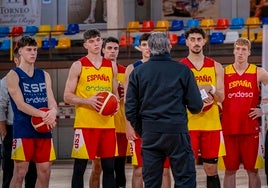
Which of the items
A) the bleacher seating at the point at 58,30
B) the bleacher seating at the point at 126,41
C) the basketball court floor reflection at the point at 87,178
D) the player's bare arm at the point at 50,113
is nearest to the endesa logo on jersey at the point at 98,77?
the player's bare arm at the point at 50,113

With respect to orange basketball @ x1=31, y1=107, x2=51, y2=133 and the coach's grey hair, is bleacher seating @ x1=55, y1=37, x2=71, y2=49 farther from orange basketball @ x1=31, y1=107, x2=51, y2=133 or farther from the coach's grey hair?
the coach's grey hair

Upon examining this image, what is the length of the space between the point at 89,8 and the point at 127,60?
604 centimetres

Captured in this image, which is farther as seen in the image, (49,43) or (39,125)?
(49,43)

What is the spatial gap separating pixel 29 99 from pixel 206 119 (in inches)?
81.0

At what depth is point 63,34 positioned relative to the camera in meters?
24.2

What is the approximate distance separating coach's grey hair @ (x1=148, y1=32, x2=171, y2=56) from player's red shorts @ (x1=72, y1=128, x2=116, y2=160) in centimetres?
193

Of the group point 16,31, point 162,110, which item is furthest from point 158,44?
point 16,31

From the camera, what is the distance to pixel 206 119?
8.91 m

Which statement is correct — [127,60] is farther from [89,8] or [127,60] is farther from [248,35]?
[89,8]

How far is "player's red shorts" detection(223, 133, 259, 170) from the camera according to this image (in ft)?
30.4

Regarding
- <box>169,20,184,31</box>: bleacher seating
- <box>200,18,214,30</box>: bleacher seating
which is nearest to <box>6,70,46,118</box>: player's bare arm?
<box>200,18,214,30</box>: bleacher seating

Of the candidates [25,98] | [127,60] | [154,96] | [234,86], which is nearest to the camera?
[154,96]

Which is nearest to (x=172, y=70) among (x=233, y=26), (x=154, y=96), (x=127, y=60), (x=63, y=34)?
(x=154, y=96)

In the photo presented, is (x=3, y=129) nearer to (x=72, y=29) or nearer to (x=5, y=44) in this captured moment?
(x=5, y=44)
